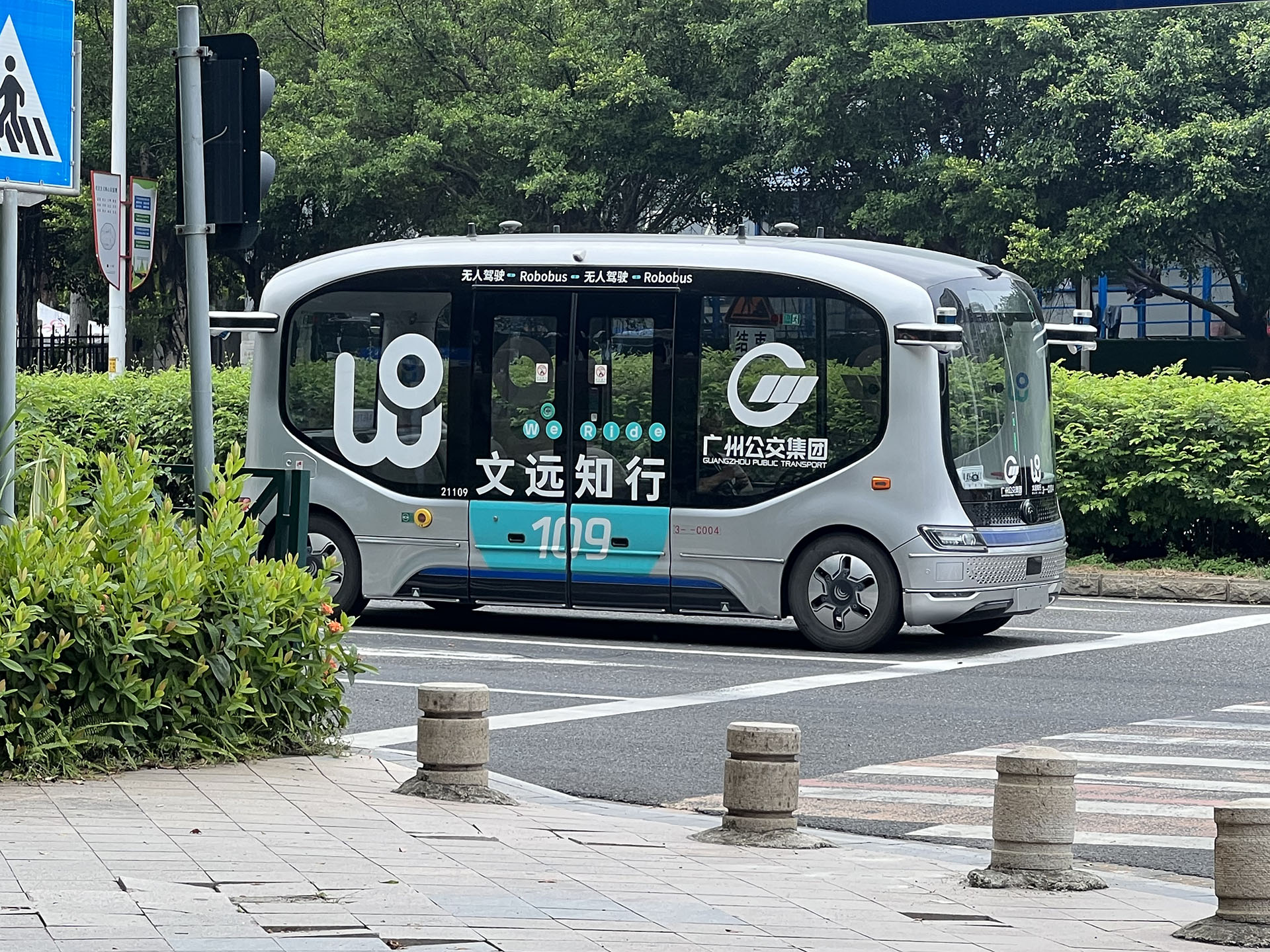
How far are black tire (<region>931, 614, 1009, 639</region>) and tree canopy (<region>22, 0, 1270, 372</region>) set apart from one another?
1954 cm

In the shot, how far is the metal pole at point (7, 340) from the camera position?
8.42 meters

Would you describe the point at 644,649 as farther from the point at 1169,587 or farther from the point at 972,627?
the point at 1169,587

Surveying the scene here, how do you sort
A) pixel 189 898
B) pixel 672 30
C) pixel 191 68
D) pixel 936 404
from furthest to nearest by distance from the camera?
pixel 672 30, pixel 936 404, pixel 191 68, pixel 189 898

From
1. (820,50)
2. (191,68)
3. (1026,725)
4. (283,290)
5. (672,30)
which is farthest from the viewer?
(672,30)

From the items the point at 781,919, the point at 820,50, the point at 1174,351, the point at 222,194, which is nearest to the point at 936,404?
the point at 222,194

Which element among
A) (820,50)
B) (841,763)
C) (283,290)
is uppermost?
(820,50)

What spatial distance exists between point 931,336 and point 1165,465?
5.64 meters

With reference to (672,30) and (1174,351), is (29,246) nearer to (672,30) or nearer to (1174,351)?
(672,30)

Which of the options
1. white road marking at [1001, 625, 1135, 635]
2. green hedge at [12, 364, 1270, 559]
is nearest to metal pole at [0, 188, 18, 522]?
white road marking at [1001, 625, 1135, 635]

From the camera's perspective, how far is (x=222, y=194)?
28.8ft

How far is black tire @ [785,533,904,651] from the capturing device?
14078mm

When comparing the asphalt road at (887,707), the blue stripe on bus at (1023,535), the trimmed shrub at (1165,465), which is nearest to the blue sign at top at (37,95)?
the asphalt road at (887,707)

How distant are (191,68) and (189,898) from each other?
429 centimetres

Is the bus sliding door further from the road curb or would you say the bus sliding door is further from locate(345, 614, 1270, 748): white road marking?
the road curb
